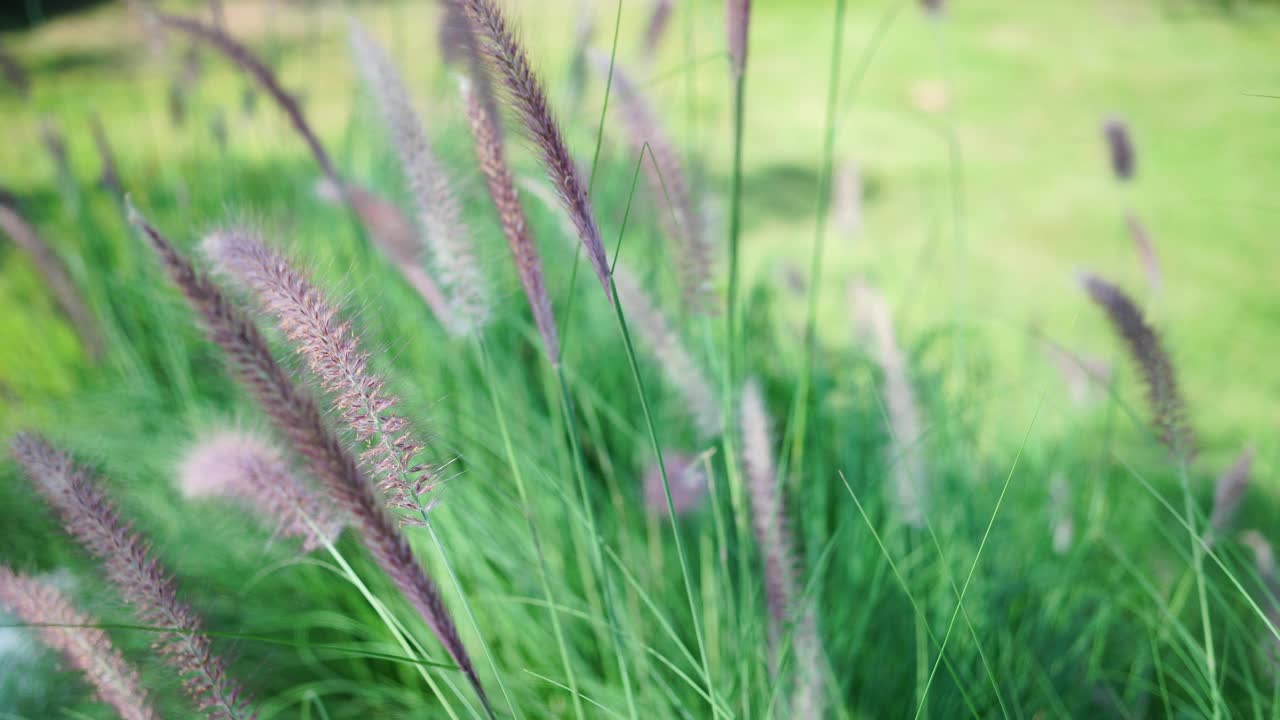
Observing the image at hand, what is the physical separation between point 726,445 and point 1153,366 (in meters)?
0.46

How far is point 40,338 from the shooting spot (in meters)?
2.20

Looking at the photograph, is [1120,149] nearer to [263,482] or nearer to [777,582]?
[777,582]

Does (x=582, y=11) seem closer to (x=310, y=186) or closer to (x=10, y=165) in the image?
(x=310, y=186)

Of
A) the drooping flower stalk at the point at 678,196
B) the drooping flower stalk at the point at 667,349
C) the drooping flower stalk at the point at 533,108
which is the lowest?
the drooping flower stalk at the point at 667,349

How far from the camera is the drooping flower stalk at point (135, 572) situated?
24.3 inches

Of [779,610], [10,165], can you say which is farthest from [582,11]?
[10,165]

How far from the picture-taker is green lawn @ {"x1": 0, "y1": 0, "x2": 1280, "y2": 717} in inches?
43.1

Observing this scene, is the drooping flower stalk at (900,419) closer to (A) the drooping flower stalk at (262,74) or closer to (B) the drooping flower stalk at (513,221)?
(B) the drooping flower stalk at (513,221)

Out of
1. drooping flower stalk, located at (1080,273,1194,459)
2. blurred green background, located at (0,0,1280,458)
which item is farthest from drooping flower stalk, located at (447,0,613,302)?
blurred green background, located at (0,0,1280,458)

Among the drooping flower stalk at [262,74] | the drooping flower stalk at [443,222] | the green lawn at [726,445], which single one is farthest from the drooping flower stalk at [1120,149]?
the drooping flower stalk at [262,74]

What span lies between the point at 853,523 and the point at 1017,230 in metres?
2.77

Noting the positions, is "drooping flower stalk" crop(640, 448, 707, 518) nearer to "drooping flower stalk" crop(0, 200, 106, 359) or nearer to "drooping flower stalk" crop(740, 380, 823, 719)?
"drooping flower stalk" crop(740, 380, 823, 719)

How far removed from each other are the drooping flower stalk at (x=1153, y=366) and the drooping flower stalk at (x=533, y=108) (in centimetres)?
65

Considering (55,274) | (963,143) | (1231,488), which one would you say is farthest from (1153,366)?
(963,143)
